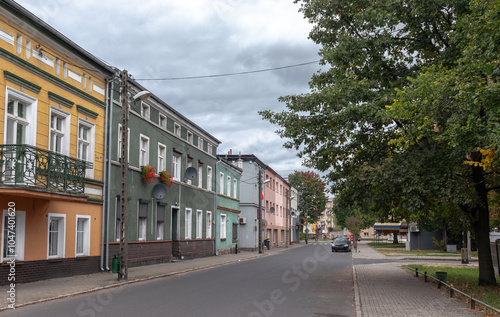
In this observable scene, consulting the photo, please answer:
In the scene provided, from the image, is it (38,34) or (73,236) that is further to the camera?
(73,236)

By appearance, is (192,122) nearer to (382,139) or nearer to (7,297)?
(382,139)

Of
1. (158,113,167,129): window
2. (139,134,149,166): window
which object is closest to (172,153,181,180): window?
(158,113,167,129): window

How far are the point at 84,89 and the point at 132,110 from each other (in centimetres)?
417

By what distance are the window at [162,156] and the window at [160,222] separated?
2.21 metres

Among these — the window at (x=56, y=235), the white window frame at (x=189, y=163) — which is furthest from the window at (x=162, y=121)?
the window at (x=56, y=235)

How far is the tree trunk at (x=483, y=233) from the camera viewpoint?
589 inches

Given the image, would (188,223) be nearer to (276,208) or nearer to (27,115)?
(27,115)

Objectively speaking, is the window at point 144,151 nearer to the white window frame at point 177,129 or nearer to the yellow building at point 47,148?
the white window frame at point 177,129

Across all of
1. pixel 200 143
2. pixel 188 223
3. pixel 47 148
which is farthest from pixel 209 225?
pixel 47 148

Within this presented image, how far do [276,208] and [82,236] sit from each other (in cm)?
4744

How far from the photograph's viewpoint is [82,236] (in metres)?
19.1

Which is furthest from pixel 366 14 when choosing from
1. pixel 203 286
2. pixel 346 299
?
pixel 203 286

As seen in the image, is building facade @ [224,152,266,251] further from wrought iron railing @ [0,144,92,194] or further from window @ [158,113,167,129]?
wrought iron railing @ [0,144,92,194]

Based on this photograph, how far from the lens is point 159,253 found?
25938 millimetres
